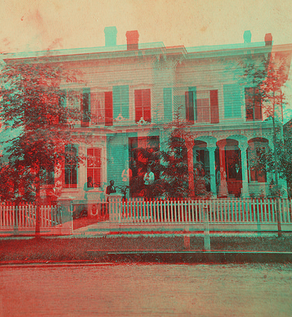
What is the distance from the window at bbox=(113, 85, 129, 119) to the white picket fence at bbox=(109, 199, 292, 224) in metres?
3.70

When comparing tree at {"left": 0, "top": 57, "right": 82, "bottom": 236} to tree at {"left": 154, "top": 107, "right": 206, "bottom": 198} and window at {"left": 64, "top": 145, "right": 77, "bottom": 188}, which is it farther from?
tree at {"left": 154, "top": 107, "right": 206, "bottom": 198}

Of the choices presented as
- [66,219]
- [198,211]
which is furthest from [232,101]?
[66,219]

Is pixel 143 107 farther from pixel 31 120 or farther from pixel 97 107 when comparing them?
pixel 31 120

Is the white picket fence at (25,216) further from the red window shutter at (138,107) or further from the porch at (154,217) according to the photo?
the red window shutter at (138,107)

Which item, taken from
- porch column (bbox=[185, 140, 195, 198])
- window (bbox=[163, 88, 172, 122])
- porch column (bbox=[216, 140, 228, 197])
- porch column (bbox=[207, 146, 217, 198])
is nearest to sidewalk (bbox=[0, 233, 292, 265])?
porch column (bbox=[185, 140, 195, 198])

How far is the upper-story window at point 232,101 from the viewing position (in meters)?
10.3

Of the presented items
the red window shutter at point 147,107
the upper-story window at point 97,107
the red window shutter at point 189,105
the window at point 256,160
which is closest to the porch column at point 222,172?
the window at point 256,160

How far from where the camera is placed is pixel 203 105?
10.7m

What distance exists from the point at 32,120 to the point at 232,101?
23.9 ft

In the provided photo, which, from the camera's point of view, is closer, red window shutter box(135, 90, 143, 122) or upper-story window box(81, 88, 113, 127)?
upper-story window box(81, 88, 113, 127)

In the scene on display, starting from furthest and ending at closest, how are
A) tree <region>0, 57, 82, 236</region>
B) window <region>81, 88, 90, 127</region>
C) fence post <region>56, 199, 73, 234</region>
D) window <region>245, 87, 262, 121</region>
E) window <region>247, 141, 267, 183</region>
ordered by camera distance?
window <region>81, 88, 90, 127</region> < window <region>245, 87, 262, 121</region> < window <region>247, 141, 267, 183</region> < fence post <region>56, 199, 73, 234</region> < tree <region>0, 57, 82, 236</region>

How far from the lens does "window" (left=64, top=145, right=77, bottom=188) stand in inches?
316

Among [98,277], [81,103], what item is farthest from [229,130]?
[98,277]

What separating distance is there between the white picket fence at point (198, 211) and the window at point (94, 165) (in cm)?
195
